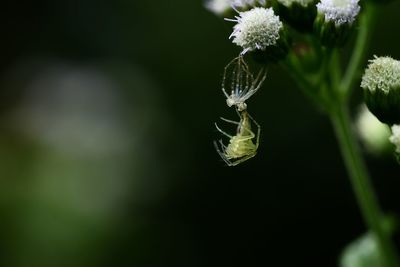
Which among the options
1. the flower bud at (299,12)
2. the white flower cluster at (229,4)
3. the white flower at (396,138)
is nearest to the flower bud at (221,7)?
the white flower cluster at (229,4)

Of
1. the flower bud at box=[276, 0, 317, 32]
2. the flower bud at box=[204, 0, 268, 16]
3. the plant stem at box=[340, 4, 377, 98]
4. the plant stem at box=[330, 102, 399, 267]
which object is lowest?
the plant stem at box=[330, 102, 399, 267]

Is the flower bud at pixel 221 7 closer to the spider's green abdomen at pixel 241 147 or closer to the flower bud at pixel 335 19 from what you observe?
the flower bud at pixel 335 19

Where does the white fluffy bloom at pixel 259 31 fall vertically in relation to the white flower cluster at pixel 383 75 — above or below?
above

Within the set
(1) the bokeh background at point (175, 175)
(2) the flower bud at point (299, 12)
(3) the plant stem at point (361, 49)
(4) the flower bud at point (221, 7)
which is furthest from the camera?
(1) the bokeh background at point (175, 175)

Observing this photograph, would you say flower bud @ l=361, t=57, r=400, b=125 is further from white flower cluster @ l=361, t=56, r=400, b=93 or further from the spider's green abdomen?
the spider's green abdomen

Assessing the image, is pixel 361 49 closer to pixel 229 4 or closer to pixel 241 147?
Answer: pixel 229 4

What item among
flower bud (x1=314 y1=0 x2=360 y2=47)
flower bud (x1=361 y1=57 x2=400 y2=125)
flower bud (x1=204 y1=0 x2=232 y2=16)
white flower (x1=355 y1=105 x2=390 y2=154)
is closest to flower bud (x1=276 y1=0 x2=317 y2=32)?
flower bud (x1=314 y1=0 x2=360 y2=47)
